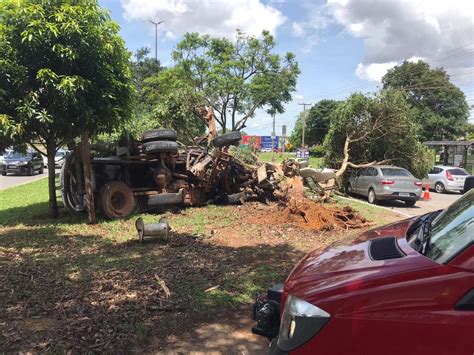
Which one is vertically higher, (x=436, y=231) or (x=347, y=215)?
(x=436, y=231)

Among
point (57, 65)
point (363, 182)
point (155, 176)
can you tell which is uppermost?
point (57, 65)

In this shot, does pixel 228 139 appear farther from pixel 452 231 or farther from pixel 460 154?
pixel 460 154

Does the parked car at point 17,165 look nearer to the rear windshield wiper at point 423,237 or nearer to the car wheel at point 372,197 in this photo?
the car wheel at point 372,197

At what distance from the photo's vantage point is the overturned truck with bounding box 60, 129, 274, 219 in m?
10.7

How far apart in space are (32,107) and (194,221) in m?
4.31

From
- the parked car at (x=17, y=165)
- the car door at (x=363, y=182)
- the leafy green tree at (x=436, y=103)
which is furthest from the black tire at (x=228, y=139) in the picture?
the leafy green tree at (x=436, y=103)

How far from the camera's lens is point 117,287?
538 centimetres

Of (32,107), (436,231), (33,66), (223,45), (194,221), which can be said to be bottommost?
(194,221)

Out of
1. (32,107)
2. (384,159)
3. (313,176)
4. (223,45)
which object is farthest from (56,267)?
(223,45)

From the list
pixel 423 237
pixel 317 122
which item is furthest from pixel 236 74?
pixel 317 122

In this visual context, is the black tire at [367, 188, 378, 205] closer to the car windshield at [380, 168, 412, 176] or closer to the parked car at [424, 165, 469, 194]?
the car windshield at [380, 168, 412, 176]

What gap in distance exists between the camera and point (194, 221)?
10453 millimetres

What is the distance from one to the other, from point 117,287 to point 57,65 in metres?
5.68

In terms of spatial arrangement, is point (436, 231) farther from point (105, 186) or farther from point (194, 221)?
point (105, 186)
